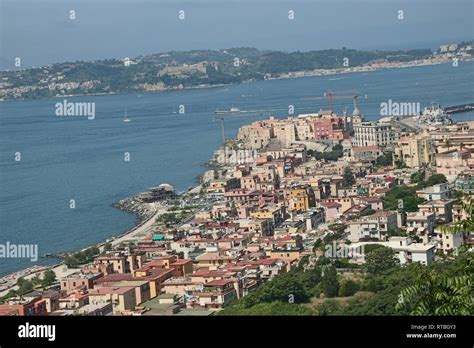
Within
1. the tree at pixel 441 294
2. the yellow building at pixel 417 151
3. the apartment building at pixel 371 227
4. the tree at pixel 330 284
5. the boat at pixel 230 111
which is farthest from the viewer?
the boat at pixel 230 111

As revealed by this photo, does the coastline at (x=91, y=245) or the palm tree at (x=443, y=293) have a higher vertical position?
the palm tree at (x=443, y=293)

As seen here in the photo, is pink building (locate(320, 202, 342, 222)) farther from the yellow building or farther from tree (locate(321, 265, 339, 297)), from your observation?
tree (locate(321, 265, 339, 297))

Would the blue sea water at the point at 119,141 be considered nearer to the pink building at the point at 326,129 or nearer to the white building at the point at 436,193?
the pink building at the point at 326,129

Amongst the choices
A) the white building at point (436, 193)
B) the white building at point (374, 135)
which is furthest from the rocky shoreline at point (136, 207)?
the white building at point (374, 135)

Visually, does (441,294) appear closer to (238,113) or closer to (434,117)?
(434,117)

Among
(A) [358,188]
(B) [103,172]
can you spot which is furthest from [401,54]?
(A) [358,188]

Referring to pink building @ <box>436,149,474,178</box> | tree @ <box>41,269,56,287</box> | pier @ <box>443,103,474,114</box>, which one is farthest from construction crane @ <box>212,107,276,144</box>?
tree @ <box>41,269,56,287</box>
